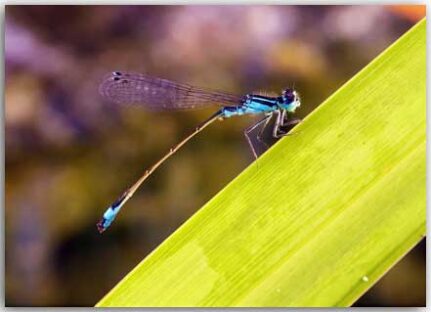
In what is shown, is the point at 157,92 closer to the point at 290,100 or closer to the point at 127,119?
the point at 127,119


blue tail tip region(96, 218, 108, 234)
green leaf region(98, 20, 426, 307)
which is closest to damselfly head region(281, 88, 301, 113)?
green leaf region(98, 20, 426, 307)

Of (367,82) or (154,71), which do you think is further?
(154,71)

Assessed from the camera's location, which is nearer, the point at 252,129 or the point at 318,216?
the point at 318,216

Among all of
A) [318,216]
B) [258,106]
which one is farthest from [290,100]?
[318,216]

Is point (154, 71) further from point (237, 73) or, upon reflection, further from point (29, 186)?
point (29, 186)

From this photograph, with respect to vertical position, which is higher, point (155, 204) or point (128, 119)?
point (128, 119)

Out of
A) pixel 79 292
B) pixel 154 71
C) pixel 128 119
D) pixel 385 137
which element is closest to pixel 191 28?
pixel 154 71

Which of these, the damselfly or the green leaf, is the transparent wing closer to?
the damselfly
